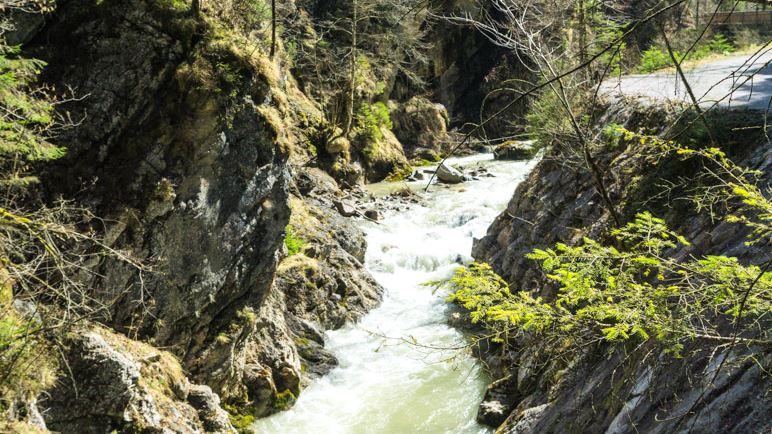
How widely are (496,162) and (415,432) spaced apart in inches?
728

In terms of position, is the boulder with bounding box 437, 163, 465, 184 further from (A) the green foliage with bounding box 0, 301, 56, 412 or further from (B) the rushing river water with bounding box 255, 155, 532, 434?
(A) the green foliage with bounding box 0, 301, 56, 412

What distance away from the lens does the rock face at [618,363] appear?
3.48 metres

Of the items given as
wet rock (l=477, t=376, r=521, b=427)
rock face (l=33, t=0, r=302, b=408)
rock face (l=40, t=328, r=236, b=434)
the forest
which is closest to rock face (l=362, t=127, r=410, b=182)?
the forest

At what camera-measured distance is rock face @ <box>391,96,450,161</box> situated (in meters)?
29.0

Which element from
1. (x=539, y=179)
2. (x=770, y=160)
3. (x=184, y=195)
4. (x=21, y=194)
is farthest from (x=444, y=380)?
(x=21, y=194)

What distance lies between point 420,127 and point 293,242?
18.7 m

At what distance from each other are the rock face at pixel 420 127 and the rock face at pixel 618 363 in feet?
56.6

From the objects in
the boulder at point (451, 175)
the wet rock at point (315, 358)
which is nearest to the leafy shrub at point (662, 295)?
the wet rock at point (315, 358)

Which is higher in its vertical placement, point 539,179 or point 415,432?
point 539,179

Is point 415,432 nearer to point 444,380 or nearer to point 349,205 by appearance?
point 444,380

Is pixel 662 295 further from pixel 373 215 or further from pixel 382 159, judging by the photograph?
pixel 382 159

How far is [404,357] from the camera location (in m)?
10.9

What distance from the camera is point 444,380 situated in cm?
991

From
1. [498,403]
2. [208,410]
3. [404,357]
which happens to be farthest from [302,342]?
[498,403]
